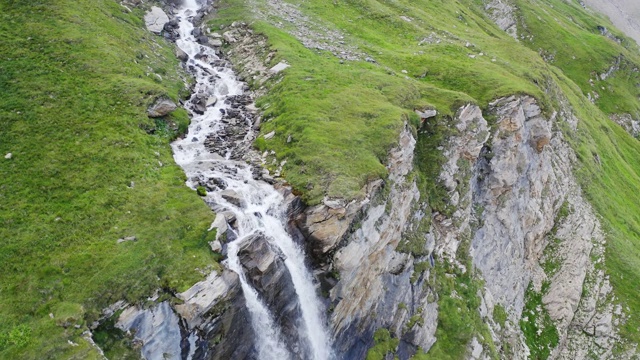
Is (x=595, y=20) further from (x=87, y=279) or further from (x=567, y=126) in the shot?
(x=87, y=279)

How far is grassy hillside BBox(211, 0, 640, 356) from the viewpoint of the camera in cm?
3569

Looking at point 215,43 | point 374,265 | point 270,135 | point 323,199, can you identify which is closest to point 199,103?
point 270,135

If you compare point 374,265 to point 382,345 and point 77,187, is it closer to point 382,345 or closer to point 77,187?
point 382,345

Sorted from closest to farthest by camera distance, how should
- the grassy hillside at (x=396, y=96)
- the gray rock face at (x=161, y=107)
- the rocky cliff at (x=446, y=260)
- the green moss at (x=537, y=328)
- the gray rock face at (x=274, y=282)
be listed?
the rocky cliff at (x=446, y=260) < the gray rock face at (x=274, y=282) < the grassy hillside at (x=396, y=96) < the gray rock face at (x=161, y=107) < the green moss at (x=537, y=328)

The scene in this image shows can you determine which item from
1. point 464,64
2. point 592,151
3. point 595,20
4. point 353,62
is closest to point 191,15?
point 353,62

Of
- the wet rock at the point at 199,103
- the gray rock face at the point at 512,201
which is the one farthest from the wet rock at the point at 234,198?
the gray rock face at the point at 512,201

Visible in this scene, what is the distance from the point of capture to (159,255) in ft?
80.5

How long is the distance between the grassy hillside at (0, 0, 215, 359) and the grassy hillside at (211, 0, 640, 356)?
10.1m

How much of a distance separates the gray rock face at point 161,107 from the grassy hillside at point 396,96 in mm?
8612

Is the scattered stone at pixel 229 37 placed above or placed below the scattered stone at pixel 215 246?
below

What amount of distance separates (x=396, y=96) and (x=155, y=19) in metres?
32.9

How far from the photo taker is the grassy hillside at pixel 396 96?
117 ft

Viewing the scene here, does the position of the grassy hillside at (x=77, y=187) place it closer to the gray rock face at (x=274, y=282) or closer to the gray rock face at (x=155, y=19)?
the gray rock face at (x=274, y=282)

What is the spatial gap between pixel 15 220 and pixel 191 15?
44231mm
